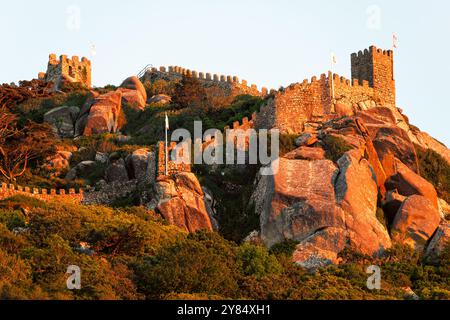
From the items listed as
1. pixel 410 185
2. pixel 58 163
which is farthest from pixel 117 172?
pixel 410 185

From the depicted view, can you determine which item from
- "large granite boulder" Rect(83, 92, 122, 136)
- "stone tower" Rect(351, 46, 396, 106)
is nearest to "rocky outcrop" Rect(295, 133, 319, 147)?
"stone tower" Rect(351, 46, 396, 106)

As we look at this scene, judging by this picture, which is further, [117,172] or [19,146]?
[19,146]

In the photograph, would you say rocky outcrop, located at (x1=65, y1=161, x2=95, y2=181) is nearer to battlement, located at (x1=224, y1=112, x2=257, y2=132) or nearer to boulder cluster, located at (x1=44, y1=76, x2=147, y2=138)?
boulder cluster, located at (x1=44, y1=76, x2=147, y2=138)

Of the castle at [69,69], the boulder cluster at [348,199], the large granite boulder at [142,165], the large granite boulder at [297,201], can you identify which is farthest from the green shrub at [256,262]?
the castle at [69,69]

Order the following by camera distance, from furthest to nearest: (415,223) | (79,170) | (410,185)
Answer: (79,170), (410,185), (415,223)

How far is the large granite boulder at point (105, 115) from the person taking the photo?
249ft

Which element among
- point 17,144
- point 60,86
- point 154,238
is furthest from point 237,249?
point 60,86

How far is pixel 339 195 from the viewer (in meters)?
59.0

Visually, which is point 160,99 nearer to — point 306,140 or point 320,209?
point 306,140

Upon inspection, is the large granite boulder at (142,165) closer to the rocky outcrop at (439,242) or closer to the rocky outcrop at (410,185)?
the rocky outcrop at (410,185)

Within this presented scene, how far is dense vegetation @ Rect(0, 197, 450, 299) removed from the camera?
48156 millimetres

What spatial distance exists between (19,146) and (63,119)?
37.7 feet

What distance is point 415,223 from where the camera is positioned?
59.9 metres
